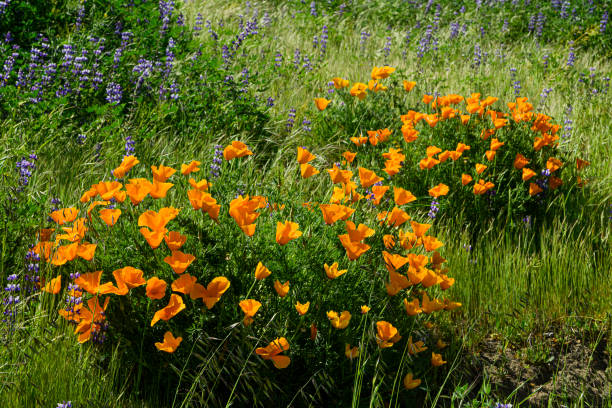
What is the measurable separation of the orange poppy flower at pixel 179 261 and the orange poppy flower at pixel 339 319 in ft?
1.73

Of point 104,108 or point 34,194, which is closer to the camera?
point 34,194

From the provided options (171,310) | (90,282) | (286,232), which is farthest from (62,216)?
(286,232)

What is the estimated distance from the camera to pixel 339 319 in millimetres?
2141

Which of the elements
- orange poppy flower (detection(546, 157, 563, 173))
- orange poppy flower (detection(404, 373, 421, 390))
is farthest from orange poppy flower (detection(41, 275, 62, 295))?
orange poppy flower (detection(546, 157, 563, 173))

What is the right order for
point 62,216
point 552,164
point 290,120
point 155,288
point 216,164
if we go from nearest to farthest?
point 155,288
point 62,216
point 216,164
point 552,164
point 290,120

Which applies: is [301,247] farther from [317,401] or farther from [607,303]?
[607,303]

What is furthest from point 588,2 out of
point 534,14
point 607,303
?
point 607,303

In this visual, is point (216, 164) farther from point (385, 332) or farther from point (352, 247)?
point (385, 332)

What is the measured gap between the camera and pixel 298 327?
6.88 feet

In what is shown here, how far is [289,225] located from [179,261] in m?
0.38

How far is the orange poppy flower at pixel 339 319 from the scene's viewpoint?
6.97 ft

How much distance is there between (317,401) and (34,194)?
6.16 ft

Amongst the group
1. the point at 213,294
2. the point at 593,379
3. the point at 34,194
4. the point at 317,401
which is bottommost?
the point at 593,379

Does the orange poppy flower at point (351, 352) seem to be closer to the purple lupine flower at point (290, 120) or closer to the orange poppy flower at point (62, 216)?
the orange poppy flower at point (62, 216)
